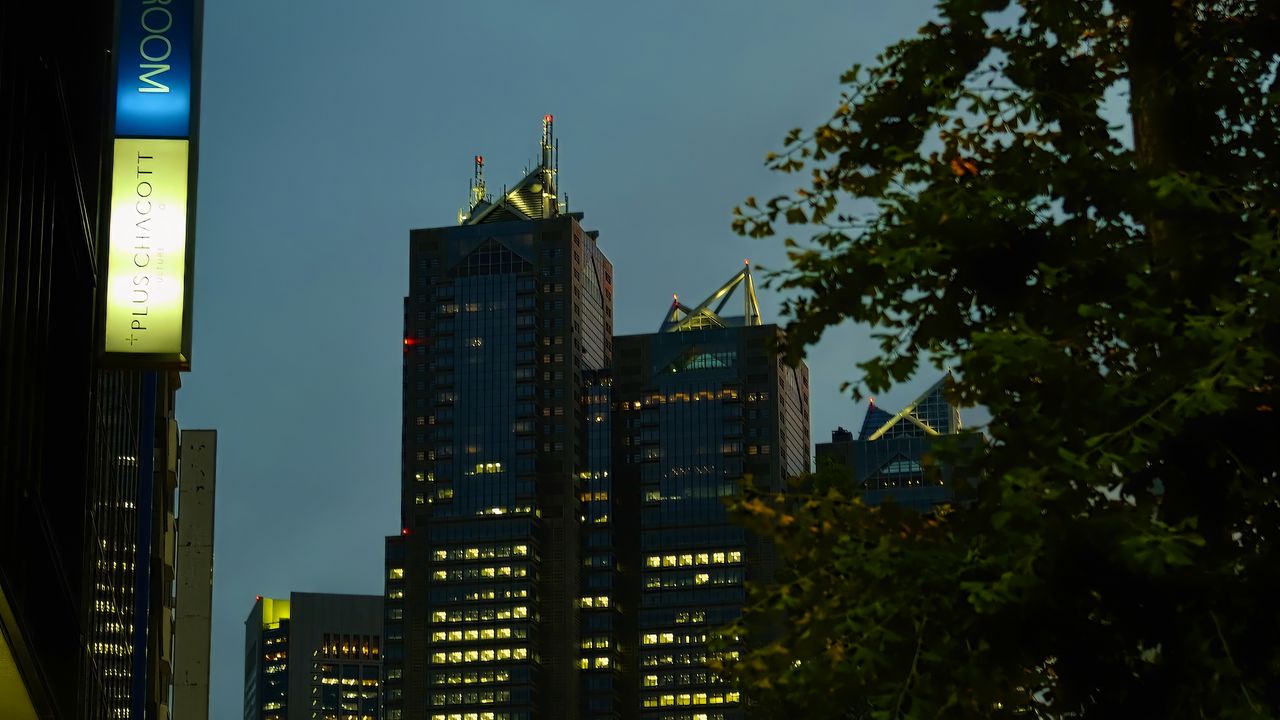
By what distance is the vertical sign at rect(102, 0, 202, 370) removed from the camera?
109 feet

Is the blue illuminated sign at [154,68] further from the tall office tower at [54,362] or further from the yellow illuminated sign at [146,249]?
the tall office tower at [54,362]

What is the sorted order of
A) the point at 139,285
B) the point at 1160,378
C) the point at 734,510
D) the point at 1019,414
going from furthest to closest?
the point at 139,285 → the point at 734,510 → the point at 1019,414 → the point at 1160,378

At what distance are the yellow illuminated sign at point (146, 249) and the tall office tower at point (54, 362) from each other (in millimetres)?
767

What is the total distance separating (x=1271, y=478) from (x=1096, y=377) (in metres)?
1.58

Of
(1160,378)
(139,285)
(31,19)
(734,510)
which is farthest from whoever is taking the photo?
(139,285)

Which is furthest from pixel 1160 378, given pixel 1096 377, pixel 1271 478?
pixel 1271 478

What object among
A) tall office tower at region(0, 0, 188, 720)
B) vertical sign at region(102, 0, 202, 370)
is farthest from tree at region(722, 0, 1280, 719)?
vertical sign at region(102, 0, 202, 370)

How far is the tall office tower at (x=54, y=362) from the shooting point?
25234 millimetres

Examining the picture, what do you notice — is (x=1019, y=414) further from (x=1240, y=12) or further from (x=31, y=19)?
(x=31, y=19)

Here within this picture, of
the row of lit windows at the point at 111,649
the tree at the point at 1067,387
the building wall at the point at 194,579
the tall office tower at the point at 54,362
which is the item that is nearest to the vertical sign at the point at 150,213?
the tall office tower at the point at 54,362

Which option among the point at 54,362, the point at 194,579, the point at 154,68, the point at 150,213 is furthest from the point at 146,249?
the point at 194,579

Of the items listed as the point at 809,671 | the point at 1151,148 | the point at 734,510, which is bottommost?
the point at 809,671

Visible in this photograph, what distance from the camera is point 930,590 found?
14.0 meters

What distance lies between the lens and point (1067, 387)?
13.7m
